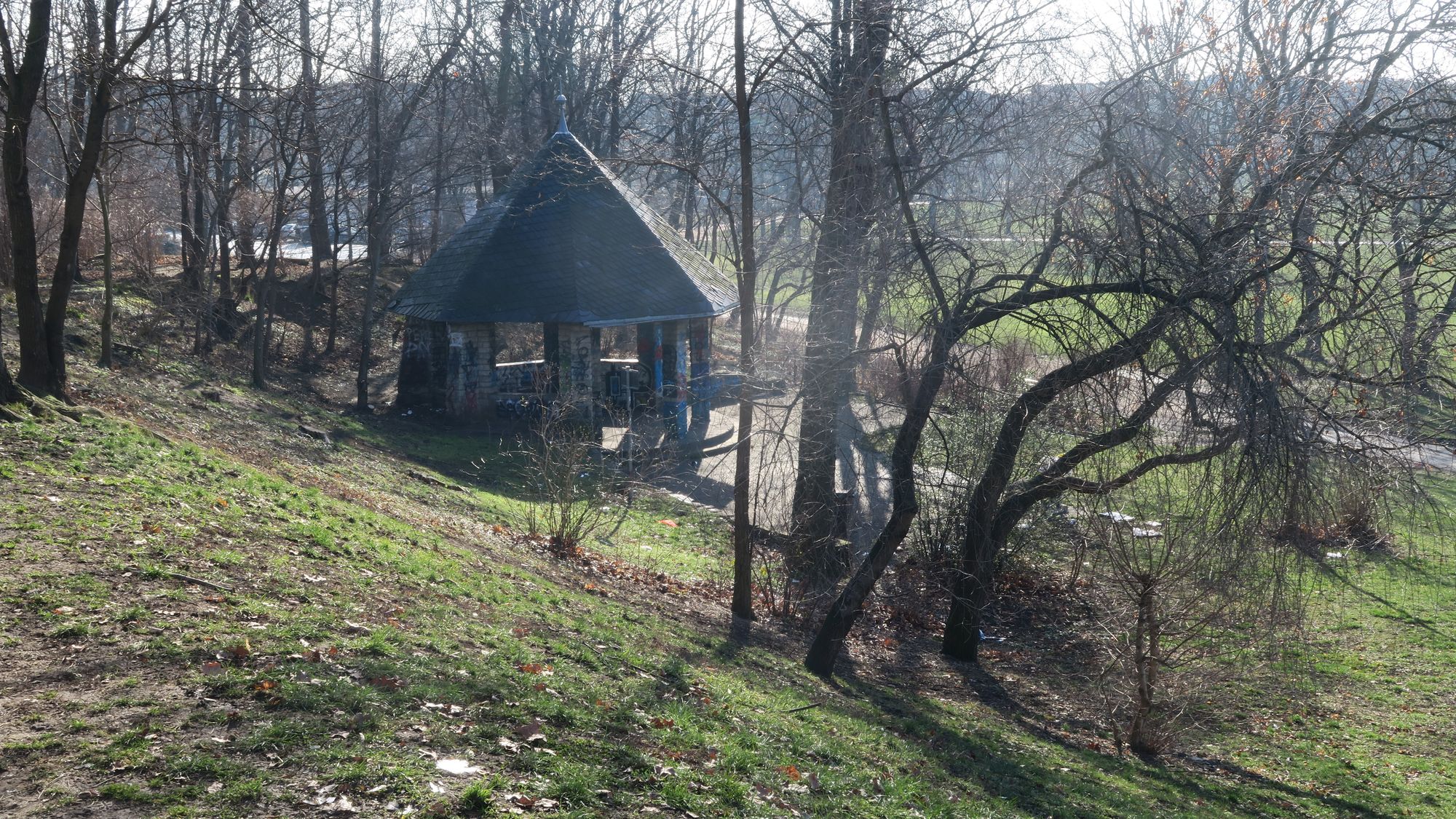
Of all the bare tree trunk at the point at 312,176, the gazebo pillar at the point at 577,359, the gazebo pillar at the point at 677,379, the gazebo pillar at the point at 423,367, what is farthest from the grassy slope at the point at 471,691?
the gazebo pillar at the point at 423,367

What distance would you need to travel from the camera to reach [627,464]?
19.2 meters

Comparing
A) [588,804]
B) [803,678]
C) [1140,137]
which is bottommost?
[803,678]

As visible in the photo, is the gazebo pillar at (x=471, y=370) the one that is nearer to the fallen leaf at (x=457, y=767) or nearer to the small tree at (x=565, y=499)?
the small tree at (x=565, y=499)

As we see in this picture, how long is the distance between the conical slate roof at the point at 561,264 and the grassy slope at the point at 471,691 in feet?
27.4

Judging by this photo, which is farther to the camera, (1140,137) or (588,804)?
(1140,137)

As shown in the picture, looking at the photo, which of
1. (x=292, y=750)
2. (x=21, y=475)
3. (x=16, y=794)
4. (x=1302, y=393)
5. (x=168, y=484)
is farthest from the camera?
(x=168, y=484)

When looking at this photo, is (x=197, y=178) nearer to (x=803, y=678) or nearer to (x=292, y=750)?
(x=803, y=678)

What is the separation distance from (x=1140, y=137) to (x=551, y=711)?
8.06 metres

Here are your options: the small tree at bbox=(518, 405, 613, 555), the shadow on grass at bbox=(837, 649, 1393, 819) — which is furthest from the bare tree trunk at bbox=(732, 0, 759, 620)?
the small tree at bbox=(518, 405, 613, 555)

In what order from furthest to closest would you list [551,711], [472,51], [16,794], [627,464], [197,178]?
[472,51]
[197,178]
[627,464]
[551,711]
[16,794]

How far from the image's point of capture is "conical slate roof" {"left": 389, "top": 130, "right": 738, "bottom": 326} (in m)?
21.5

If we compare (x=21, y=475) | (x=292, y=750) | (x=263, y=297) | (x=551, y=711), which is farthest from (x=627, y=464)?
(x=292, y=750)

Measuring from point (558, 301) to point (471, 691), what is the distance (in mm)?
15772

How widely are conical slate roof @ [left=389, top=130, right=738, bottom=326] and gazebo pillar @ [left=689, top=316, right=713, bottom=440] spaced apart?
1.40m
